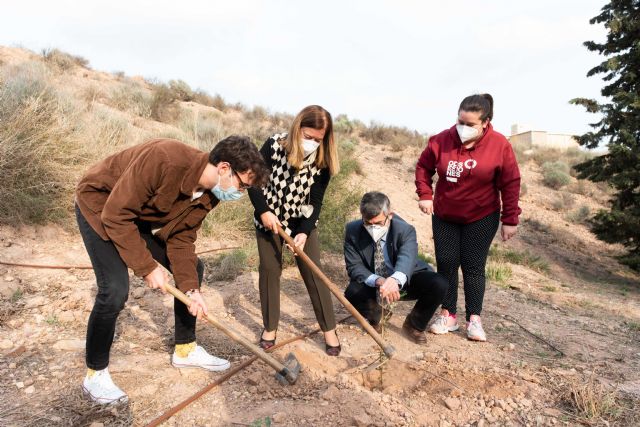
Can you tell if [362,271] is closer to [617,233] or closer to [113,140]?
[113,140]

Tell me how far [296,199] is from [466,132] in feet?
4.34

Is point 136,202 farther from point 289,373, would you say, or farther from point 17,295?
point 17,295

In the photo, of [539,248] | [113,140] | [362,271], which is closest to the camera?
[362,271]

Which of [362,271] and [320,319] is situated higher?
[362,271]

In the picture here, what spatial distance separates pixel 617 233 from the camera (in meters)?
9.00

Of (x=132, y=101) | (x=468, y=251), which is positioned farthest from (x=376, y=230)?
(x=132, y=101)

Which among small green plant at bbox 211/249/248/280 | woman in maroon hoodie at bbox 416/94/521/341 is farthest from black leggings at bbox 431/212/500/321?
small green plant at bbox 211/249/248/280

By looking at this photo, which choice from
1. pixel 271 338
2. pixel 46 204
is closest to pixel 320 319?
pixel 271 338

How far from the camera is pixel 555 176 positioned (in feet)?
52.0

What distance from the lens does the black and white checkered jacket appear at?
3152mm

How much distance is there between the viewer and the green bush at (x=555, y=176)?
15773 mm

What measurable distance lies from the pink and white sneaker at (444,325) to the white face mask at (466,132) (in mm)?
1477

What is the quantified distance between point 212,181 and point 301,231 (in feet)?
3.26

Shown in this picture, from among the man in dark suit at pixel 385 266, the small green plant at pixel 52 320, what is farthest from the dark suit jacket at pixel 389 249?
the small green plant at pixel 52 320
